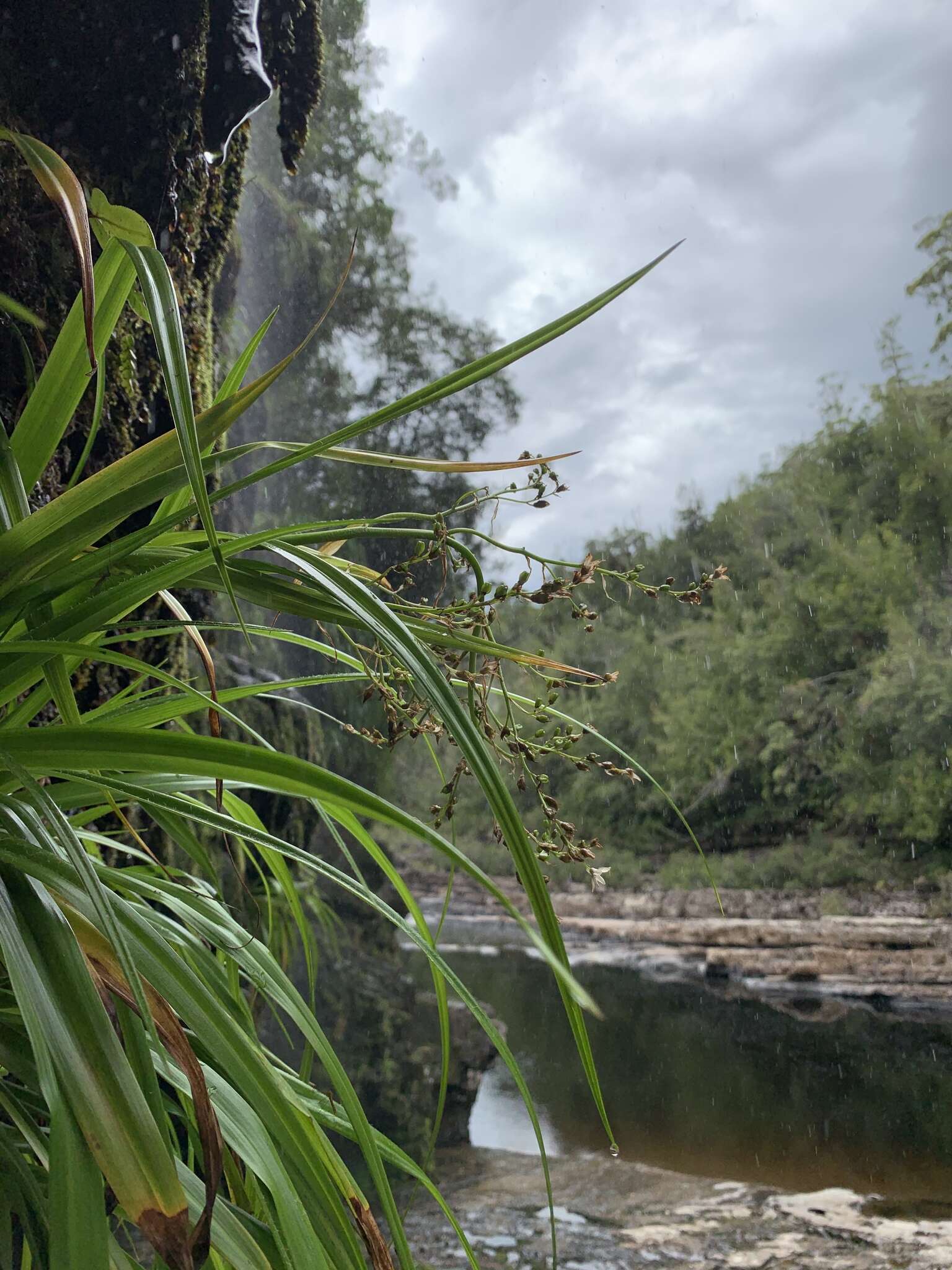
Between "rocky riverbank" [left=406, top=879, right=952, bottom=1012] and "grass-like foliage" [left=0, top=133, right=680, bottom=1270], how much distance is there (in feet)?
10.9

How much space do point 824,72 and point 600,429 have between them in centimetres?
354

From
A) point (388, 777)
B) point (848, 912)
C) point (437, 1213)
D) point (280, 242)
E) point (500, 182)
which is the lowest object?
point (437, 1213)

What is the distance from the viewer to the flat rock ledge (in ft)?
6.93

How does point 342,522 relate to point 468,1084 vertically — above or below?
above

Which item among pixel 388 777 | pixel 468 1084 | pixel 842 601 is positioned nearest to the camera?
pixel 468 1084

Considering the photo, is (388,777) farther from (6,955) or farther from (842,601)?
(6,955)

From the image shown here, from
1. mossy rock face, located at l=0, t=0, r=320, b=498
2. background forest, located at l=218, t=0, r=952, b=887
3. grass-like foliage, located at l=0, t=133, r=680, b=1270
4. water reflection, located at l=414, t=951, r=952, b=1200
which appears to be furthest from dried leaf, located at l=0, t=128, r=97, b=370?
background forest, located at l=218, t=0, r=952, b=887

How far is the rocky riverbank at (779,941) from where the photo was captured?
13.1 ft

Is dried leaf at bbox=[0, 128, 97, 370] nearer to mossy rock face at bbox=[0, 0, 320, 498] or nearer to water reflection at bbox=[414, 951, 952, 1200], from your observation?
mossy rock face at bbox=[0, 0, 320, 498]

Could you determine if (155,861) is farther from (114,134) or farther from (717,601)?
(717,601)

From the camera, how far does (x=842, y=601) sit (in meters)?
5.49

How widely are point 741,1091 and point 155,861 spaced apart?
11.8ft

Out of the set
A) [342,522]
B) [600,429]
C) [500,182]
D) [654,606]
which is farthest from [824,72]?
[342,522]

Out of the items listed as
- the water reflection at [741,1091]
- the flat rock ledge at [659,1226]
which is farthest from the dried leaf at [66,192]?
the water reflection at [741,1091]
